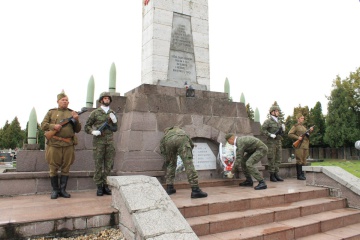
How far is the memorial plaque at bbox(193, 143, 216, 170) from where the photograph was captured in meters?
7.43

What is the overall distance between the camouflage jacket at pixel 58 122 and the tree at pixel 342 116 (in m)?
35.6

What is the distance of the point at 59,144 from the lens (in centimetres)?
563

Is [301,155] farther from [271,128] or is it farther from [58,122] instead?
[58,122]

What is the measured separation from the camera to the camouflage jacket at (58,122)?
18.5 feet

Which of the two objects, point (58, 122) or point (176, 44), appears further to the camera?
point (176, 44)

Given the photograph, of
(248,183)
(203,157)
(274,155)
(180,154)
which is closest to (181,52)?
(203,157)

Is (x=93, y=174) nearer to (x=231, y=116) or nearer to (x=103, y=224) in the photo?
(x=103, y=224)

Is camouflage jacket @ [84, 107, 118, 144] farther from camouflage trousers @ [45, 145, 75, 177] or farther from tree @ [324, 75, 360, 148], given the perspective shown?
tree @ [324, 75, 360, 148]

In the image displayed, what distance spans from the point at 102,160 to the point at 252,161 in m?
3.36

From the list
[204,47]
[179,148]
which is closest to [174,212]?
[179,148]

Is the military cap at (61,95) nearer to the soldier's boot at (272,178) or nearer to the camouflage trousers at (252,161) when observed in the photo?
the camouflage trousers at (252,161)

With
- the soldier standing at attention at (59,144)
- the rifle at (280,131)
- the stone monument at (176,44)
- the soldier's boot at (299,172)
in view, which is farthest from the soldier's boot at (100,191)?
the soldier's boot at (299,172)

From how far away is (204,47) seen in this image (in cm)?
888

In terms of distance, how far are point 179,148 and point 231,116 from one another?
118 inches
